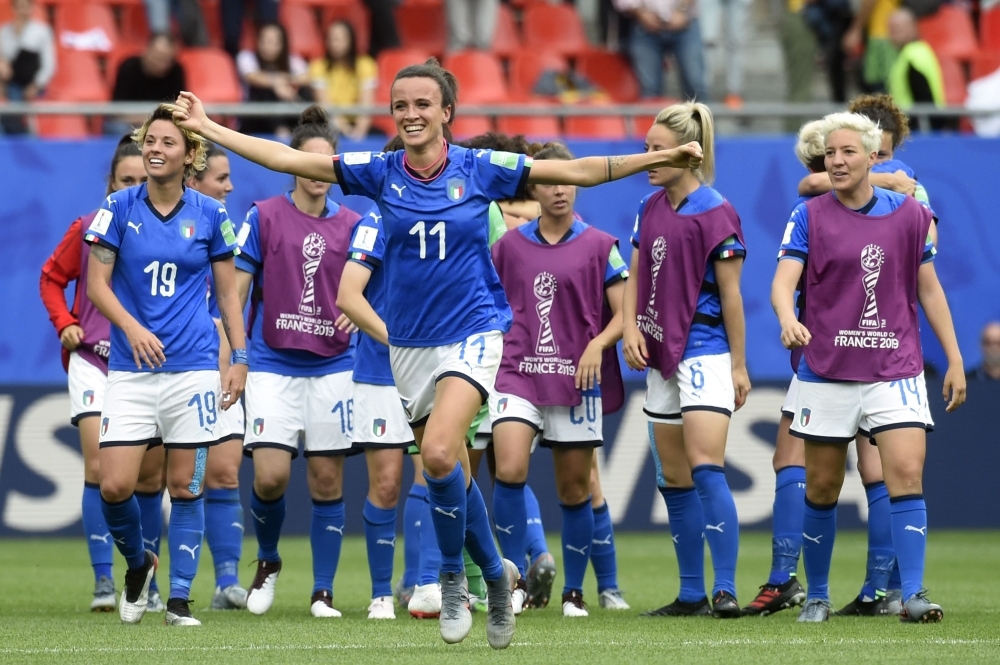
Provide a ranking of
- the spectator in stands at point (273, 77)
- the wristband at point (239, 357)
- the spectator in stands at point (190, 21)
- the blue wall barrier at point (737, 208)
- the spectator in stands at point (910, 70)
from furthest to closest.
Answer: the spectator in stands at point (190, 21), the spectator in stands at point (910, 70), the spectator in stands at point (273, 77), the blue wall barrier at point (737, 208), the wristband at point (239, 357)

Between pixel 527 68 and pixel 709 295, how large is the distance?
8.38 metres

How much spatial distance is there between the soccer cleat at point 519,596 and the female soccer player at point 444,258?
1.46 metres

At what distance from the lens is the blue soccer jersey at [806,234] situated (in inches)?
273

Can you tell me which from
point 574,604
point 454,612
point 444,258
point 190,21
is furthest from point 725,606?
point 190,21

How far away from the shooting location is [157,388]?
688 centimetres

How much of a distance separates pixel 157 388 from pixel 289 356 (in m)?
1.02

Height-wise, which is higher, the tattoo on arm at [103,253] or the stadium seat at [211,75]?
the stadium seat at [211,75]

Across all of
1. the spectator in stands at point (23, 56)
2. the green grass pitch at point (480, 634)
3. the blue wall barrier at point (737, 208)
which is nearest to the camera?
the green grass pitch at point (480, 634)

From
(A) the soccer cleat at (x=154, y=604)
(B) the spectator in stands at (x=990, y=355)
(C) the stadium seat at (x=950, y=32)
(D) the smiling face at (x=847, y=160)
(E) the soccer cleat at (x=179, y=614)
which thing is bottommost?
(A) the soccer cleat at (x=154, y=604)

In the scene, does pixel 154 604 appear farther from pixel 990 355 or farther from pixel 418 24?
pixel 418 24

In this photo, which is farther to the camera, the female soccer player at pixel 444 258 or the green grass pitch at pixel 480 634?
the female soccer player at pixel 444 258

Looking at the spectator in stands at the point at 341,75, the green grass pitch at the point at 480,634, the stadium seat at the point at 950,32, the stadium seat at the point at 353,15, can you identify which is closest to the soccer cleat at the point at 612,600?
the green grass pitch at the point at 480,634

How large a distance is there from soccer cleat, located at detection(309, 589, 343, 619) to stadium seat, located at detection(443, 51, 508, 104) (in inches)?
316

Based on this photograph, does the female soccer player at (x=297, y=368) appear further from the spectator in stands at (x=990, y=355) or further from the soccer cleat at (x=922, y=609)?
the spectator in stands at (x=990, y=355)
